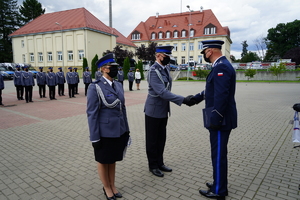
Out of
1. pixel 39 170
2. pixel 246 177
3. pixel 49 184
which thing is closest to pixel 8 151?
pixel 39 170

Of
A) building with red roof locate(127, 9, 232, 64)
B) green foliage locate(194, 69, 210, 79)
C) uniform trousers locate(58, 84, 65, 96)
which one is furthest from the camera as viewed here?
building with red roof locate(127, 9, 232, 64)

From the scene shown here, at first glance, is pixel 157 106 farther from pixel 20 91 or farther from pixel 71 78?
pixel 20 91

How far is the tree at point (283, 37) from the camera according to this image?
66.4m

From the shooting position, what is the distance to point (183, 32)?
201 feet

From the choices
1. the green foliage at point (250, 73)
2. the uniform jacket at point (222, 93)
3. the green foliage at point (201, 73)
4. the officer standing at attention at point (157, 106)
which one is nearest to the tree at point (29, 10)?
the green foliage at point (201, 73)

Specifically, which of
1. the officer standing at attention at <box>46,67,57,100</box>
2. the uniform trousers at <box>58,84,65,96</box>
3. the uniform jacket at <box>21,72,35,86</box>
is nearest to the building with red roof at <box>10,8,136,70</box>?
the uniform trousers at <box>58,84,65,96</box>

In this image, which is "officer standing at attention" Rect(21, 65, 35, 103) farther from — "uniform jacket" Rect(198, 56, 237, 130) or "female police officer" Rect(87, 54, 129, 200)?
"uniform jacket" Rect(198, 56, 237, 130)

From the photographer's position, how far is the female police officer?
2984mm

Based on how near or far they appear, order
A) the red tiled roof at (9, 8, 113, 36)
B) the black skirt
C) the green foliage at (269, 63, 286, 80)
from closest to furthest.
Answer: the black skirt, the green foliage at (269, 63, 286, 80), the red tiled roof at (9, 8, 113, 36)

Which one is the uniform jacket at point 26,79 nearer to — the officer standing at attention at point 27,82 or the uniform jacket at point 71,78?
the officer standing at attention at point 27,82

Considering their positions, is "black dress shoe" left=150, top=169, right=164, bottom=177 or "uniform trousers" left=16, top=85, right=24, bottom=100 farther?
"uniform trousers" left=16, top=85, right=24, bottom=100

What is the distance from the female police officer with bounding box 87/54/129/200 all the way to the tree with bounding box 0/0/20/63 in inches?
2537

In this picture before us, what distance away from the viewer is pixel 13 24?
201 feet

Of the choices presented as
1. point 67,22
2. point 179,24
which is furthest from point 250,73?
point 179,24
